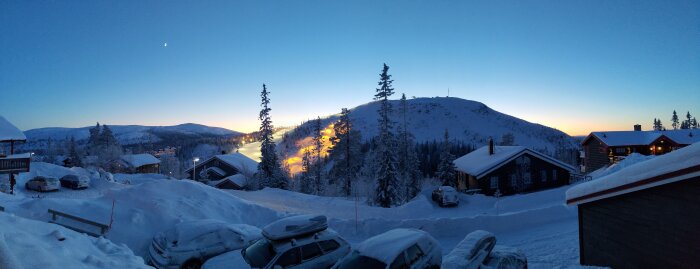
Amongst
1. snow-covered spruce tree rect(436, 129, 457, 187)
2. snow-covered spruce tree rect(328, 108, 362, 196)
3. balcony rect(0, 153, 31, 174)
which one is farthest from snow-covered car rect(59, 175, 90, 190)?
snow-covered spruce tree rect(436, 129, 457, 187)

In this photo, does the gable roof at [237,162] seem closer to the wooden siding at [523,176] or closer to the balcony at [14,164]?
the balcony at [14,164]

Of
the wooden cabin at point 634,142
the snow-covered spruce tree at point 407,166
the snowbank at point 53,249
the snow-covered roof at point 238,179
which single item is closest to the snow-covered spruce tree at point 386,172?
the snow-covered spruce tree at point 407,166

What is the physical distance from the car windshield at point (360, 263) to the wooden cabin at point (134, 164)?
71.0 m

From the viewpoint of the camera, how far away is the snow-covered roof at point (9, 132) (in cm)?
2376

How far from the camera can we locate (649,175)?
25.8 feet

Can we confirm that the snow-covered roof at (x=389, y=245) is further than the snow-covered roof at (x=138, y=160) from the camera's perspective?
No

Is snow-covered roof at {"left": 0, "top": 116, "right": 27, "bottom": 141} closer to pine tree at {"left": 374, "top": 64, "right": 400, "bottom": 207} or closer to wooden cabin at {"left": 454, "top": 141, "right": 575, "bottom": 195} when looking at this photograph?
pine tree at {"left": 374, "top": 64, "right": 400, "bottom": 207}

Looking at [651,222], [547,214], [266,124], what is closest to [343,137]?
[266,124]

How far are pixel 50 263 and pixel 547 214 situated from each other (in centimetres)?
2089

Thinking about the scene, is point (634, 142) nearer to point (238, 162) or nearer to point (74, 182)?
point (238, 162)

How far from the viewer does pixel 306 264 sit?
374 inches

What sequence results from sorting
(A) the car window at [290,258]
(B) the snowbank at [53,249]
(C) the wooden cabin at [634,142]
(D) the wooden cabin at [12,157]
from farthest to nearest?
(C) the wooden cabin at [634,142], (D) the wooden cabin at [12,157], (A) the car window at [290,258], (B) the snowbank at [53,249]

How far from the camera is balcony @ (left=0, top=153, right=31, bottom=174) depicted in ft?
73.3

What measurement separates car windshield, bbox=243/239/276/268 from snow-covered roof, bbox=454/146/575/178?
30.0 m
